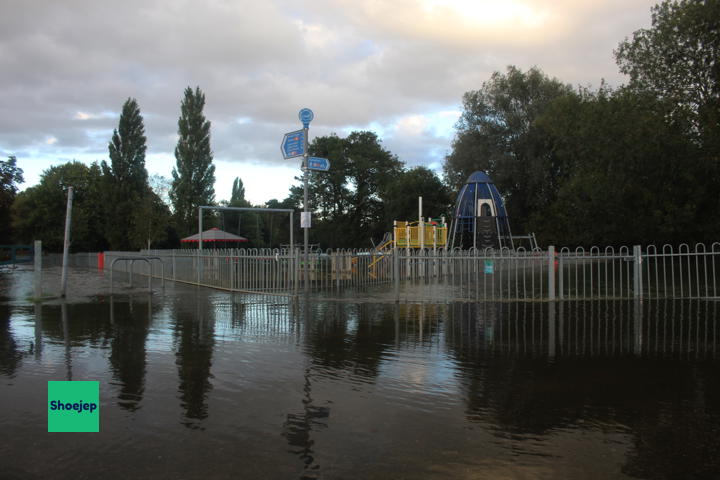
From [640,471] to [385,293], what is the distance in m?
12.2

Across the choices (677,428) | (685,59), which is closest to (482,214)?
(685,59)

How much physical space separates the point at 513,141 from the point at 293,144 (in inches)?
1357

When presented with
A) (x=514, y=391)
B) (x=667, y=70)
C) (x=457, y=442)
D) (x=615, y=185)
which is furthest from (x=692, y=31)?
(x=457, y=442)

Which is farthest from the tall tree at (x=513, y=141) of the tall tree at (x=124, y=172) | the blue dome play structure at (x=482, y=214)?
the tall tree at (x=124, y=172)

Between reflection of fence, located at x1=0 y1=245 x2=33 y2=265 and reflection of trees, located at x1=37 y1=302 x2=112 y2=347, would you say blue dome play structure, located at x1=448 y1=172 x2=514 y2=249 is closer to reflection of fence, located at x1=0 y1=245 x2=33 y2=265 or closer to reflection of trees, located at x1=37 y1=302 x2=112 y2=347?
reflection of trees, located at x1=37 y1=302 x2=112 y2=347

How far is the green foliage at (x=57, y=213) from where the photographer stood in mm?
54438

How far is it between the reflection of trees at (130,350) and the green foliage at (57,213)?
151ft

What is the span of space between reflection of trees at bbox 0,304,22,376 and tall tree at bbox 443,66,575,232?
1570 inches

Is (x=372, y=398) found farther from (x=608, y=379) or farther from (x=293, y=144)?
(x=293, y=144)

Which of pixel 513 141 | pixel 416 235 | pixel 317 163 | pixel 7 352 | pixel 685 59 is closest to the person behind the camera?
pixel 7 352

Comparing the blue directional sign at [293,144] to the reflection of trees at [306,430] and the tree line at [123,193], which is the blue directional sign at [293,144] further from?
the tree line at [123,193]

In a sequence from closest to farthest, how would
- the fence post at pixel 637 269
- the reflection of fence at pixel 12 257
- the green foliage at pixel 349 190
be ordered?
the fence post at pixel 637 269 < the reflection of fence at pixel 12 257 < the green foliage at pixel 349 190

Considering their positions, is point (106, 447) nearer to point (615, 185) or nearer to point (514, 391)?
point (514, 391)

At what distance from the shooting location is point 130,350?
25.5 feet
